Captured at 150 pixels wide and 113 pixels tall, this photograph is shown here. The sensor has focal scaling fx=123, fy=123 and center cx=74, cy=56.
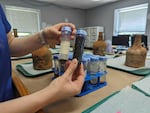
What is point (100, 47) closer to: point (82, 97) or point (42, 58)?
point (42, 58)

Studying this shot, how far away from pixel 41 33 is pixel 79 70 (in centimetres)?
29

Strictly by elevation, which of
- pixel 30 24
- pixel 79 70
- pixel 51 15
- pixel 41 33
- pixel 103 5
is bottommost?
pixel 79 70

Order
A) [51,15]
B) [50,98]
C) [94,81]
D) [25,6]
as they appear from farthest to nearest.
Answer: [51,15], [25,6], [94,81], [50,98]

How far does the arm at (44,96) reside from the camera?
26 centimetres

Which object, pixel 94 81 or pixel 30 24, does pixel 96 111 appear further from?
pixel 30 24

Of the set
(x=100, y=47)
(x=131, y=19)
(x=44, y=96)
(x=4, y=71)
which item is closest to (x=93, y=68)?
(x=44, y=96)

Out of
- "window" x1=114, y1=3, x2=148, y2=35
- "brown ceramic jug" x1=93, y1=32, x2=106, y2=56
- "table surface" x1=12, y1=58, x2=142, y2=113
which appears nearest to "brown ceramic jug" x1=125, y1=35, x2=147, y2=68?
"table surface" x1=12, y1=58, x2=142, y2=113

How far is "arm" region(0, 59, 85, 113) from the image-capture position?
0.26 m

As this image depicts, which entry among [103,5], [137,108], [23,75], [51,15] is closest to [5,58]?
[23,75]

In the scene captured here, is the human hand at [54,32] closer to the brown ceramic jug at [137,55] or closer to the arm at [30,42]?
the arm at [30,42]

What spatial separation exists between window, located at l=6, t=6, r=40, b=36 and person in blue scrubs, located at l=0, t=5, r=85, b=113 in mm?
3846

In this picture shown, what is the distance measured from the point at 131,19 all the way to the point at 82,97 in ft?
14.1

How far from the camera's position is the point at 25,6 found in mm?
4062

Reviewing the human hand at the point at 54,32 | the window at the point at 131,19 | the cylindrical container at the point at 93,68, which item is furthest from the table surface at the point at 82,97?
the window at the point at 131,19
